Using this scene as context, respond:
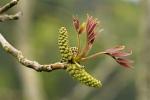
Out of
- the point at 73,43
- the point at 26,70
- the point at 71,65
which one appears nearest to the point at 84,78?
the point at 71,65

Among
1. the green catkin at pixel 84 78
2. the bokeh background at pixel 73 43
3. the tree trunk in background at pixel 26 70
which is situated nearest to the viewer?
the green catkin at pixel 84 78

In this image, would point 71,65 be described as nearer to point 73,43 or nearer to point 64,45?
point 64,45

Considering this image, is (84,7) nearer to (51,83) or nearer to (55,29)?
(55,29)

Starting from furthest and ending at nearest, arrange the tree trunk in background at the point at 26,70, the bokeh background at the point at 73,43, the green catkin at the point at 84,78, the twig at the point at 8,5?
1. the tree trunk in background at the point at 26,70
2. the bokeh background at the point at 73,43
3. the twig at the point at 8,5
4. the green catkin at the point at 84,78

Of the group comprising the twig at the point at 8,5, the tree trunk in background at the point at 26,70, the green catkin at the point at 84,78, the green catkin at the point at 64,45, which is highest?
the twig at the point at 8,5

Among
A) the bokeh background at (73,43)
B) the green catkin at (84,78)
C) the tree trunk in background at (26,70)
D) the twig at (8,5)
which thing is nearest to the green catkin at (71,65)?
the green catkin at (84,78)

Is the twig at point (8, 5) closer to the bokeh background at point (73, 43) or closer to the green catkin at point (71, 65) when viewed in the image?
the green catkin at point (71, 65)

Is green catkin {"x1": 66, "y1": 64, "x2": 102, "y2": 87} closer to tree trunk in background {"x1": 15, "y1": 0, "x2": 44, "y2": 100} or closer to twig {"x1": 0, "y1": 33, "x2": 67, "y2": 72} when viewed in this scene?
twig {"x1": 0, "y1": 33, "x2": 67, "y2": 72}
